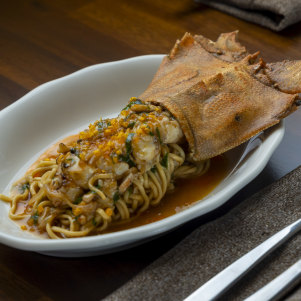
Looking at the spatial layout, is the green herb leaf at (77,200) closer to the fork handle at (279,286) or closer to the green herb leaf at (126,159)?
the green herb leaf at (126,159)

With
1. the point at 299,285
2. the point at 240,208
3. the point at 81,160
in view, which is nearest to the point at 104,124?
the point at 81,160

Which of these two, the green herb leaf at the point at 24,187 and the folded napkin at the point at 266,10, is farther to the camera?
the folded napkin at the point at 266,10

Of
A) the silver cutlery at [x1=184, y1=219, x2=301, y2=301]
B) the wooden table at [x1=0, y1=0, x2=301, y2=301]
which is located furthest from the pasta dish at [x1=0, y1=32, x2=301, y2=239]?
the silver cutlery at [x1=184, y1=219, x2=301, y2=301]

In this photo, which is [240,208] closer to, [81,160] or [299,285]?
[299,285]

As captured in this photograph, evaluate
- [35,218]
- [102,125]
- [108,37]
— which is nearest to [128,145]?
[102,125]

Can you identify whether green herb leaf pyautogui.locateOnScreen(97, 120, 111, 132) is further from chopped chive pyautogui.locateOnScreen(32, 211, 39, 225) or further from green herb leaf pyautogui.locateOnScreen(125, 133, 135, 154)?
chopped chive pyautogui.locateOnScreen(32, 211, 39, 225)

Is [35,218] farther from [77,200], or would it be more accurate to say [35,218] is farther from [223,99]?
[223,99]

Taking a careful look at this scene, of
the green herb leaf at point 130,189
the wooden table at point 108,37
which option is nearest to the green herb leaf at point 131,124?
the green herb leaf at point 130,189
